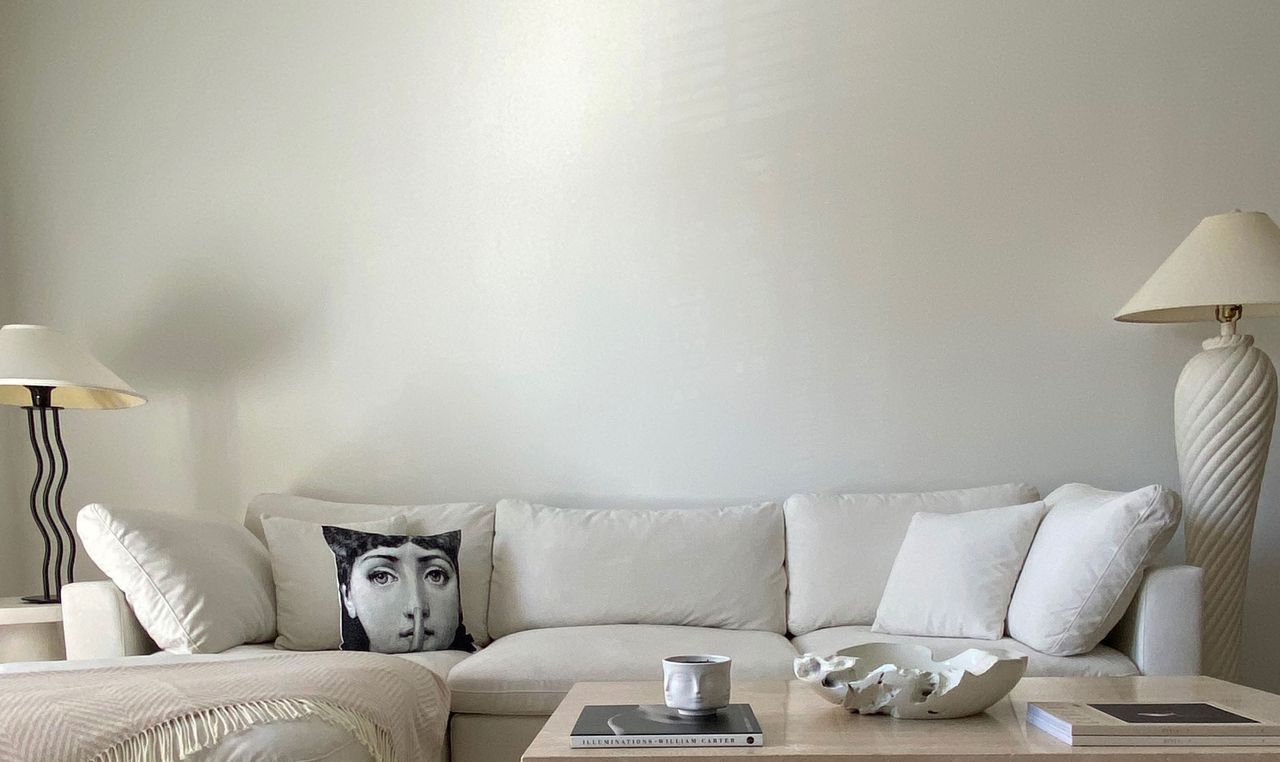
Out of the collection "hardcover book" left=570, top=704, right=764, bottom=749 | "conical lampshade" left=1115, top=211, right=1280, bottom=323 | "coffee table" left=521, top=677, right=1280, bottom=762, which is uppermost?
"conical lampshade" left=1115, top=211, right=1280, bottom=323

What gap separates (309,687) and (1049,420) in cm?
242

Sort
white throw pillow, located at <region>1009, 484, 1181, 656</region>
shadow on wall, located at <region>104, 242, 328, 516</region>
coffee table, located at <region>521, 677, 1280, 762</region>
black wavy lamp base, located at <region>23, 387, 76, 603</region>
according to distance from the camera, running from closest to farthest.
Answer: coffee table, located at <region>521, 677, 1280, 762</region> < white throw pillow, located at <region>1009, 484, 1181, 656</region> < black wavy lamp base, located at <region>23, 387, 76, 603</region> < shadow on wall, located at <region>104, 242, 328, 516</region>

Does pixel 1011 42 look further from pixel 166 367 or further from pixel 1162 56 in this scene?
pixel 166 367

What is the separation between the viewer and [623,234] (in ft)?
11.4

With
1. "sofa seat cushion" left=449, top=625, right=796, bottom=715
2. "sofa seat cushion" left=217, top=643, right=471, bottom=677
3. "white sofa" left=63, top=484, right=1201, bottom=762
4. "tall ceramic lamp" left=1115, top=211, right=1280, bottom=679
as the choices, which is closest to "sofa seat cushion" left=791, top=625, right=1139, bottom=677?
"white sofa" left=63, top=484, right=1201, bottom=762

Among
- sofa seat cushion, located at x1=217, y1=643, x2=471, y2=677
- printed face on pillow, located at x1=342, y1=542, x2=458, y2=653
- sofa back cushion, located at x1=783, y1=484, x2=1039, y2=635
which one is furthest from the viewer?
sofa back cushion, located at x1=783, y1=484, x2=1039, y2=635

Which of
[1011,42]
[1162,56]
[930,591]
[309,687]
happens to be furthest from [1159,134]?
[309,687]

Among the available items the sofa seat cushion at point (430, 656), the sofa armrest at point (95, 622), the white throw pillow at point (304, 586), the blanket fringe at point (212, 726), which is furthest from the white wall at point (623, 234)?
the blanket fringe at point (212, 726)

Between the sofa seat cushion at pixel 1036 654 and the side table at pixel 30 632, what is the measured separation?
1981 mm

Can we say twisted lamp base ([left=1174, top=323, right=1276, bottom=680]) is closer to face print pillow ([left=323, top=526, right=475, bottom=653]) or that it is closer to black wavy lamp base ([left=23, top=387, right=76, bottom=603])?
face print pillow ([left=323, top=526, right=475, bottom=653])

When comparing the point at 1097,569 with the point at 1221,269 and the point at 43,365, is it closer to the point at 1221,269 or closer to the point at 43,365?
the point at 1221,269

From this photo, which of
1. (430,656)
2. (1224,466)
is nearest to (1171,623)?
(1224,466)

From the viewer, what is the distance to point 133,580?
2.64m

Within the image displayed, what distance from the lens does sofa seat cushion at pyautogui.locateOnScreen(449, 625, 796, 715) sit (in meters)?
2.47
